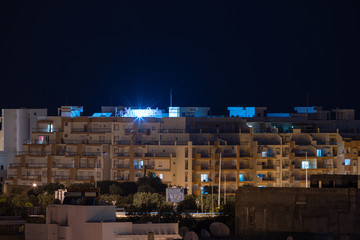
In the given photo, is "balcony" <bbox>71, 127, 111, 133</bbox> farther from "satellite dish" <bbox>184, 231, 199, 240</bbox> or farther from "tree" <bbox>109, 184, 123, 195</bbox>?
"satellite dish" <bbox>184, 231, 199, 240</bbox>

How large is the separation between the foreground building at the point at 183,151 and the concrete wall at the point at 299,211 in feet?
157

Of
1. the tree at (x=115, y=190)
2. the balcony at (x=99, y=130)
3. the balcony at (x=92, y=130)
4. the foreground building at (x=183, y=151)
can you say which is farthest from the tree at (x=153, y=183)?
the balcony at (x=92, y=130)

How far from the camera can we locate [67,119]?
353 ft

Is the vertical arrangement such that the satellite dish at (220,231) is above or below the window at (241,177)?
below

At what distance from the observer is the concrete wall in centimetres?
4362

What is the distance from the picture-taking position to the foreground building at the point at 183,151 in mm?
96688

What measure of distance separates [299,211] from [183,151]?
52.3 m

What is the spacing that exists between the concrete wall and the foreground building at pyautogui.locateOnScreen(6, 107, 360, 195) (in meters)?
47.8

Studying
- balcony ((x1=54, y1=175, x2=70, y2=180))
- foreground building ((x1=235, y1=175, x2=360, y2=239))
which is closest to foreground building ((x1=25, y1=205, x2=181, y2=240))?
foreground building ((x1=235, y1=175, x2=360, y2=239))

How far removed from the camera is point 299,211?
4428 cm

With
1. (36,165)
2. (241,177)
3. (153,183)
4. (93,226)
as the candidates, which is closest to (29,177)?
(36,165)

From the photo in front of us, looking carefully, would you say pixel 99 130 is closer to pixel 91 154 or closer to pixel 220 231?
pixel 91 154

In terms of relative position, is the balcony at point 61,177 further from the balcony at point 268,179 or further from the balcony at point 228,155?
the balcony at point 268,179

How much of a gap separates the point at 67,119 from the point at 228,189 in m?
21.7
